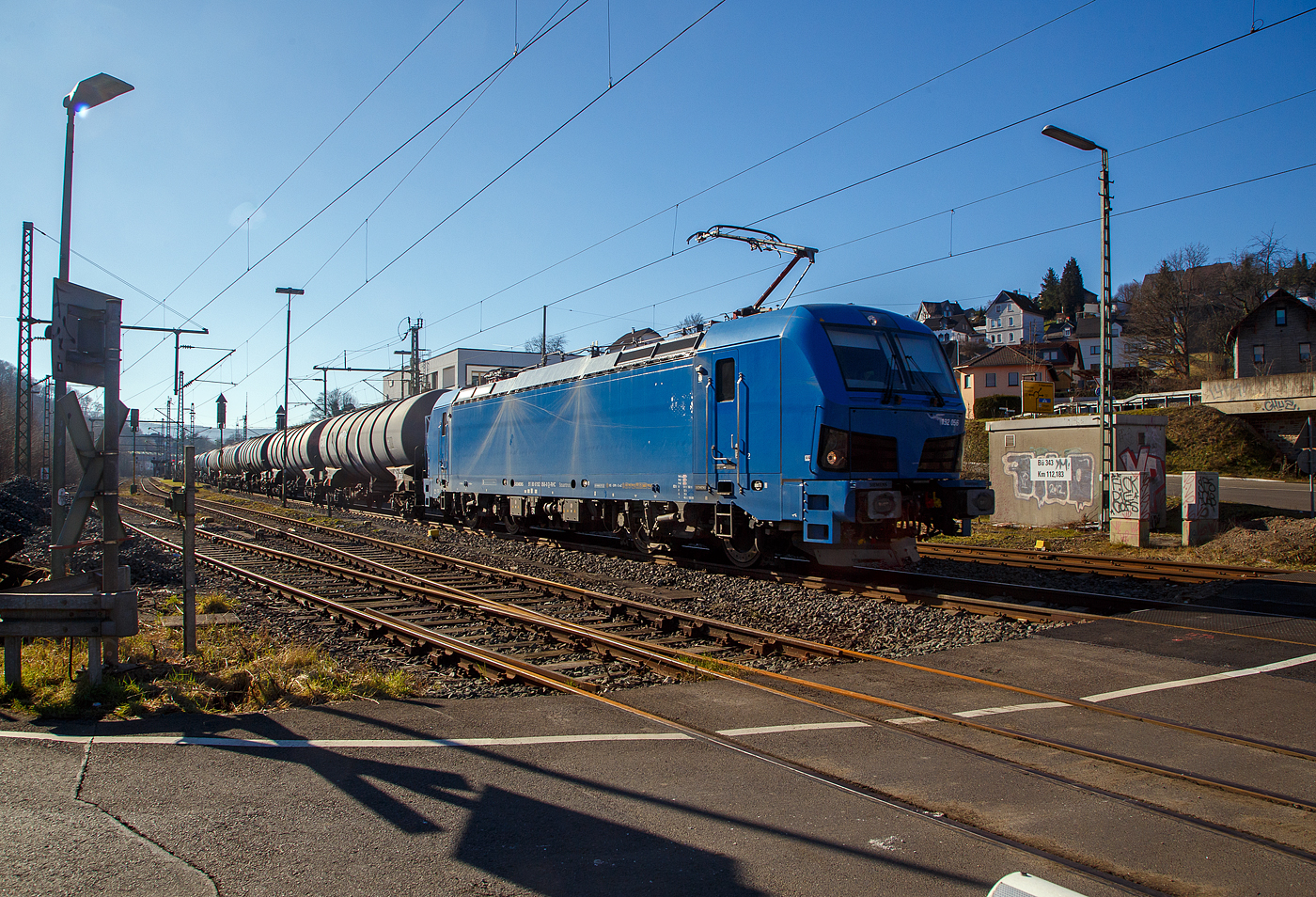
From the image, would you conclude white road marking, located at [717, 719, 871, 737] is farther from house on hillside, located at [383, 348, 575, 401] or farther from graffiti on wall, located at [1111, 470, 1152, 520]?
house on hillside, located at [383, 348, 575, 401]

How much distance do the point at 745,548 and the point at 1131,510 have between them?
847cm

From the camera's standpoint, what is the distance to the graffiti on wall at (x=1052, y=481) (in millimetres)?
18828

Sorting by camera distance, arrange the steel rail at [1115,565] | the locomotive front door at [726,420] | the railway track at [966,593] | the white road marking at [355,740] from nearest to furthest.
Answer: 1. the white road marking at [355,740]
2. the railway track at [966,593]
3. the locomotive front door at [726,420]
4. the steel rail at [1115,565]

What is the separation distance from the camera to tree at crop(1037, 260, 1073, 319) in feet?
384

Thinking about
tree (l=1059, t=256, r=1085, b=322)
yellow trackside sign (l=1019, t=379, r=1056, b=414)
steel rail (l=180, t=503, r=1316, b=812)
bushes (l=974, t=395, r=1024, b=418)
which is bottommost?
steel rail (l=180, t=503, r=1316, b=812)

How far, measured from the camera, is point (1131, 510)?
15.8 metres

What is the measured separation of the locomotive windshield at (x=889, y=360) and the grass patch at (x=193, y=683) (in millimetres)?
6752

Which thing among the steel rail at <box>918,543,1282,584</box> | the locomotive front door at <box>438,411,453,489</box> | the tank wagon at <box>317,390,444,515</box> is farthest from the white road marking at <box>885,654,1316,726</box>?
the tank wagon at <box>317,390,444,515</box>

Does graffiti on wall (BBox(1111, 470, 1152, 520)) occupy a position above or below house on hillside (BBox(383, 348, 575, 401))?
below

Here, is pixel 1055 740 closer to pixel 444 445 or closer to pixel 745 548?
pixel 745 548

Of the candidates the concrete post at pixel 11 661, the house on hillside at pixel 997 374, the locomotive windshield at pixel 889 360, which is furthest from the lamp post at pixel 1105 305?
the house on hillside at pixel 997 374

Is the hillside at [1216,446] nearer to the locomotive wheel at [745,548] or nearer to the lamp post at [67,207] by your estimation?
the locomotive wheel at [745,548]

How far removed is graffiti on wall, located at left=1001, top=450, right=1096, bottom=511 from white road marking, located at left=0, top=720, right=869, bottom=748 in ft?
52.9

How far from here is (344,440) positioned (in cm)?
2903
